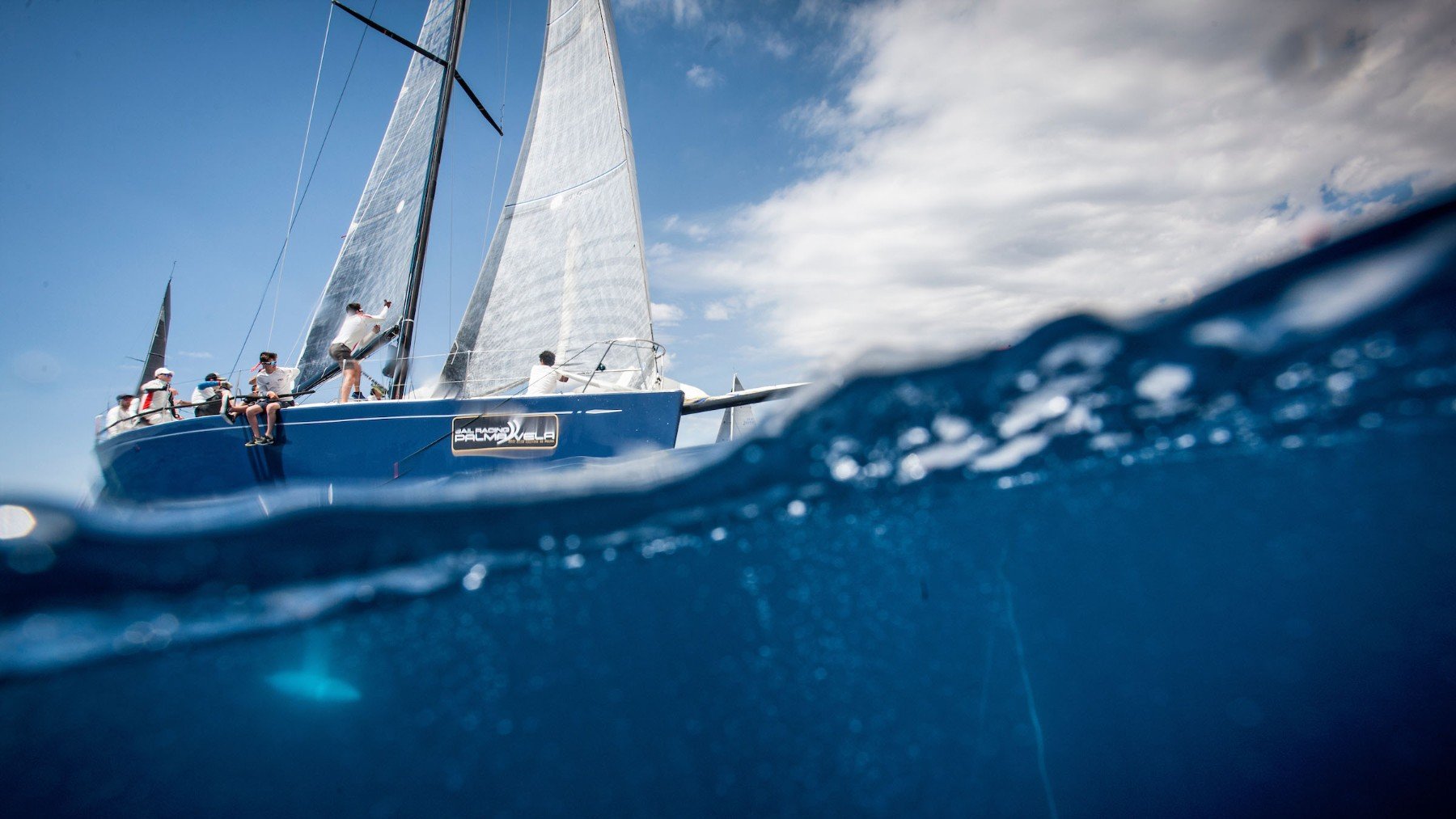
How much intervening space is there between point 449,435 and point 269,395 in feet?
9.65

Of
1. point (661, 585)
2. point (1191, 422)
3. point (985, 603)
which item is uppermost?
point (1191, 422)

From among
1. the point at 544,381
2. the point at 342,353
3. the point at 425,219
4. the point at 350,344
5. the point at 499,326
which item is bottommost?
the point at 544,381

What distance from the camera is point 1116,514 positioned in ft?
17.6

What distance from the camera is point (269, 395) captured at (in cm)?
862

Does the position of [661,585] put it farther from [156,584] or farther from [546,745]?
[156,584]

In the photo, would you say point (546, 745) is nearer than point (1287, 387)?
No

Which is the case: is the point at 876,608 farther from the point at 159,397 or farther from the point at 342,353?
the point at 159,397

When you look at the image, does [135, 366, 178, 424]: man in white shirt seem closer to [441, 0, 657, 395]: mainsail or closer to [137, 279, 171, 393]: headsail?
[441, 0, 657, 395]: mainsail

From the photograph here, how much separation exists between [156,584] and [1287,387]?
7.69 m

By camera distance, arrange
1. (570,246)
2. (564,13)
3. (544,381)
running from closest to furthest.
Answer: (544,381)
(570,246)
(564,13)

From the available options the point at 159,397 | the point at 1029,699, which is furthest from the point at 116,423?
the point at 1029,699

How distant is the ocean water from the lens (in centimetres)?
360

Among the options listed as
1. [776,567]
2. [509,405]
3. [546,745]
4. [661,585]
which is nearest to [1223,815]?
[776,567]

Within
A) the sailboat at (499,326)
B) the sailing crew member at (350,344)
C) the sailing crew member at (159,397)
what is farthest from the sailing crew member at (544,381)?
the sailing crew member at (159,397)
